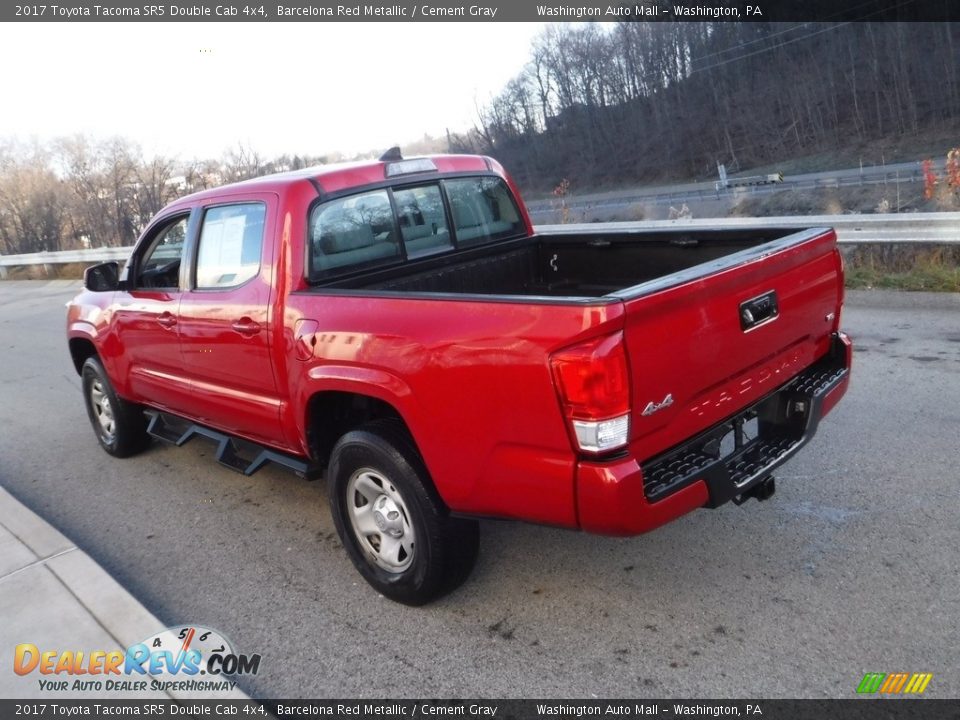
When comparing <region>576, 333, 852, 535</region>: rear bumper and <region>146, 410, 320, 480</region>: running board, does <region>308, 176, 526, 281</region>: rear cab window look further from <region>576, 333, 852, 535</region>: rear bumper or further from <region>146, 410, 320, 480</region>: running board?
<region>576, 333, 852, 535</region>: rear bumper

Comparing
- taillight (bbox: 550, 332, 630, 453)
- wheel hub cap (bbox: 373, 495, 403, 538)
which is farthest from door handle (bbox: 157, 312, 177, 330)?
taillight (bbox: 550, 332, 630, 453)

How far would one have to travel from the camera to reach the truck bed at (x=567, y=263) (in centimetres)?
413

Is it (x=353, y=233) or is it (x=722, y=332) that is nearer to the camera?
(x=722, y=332)

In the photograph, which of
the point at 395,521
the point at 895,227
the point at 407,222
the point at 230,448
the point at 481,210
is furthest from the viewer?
the point at 895,227

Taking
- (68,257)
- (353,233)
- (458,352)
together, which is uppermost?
(68,257)

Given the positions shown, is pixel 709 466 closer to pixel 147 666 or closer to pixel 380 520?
pixel 380 520

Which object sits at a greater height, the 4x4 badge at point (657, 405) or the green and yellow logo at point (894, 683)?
the 4x4 badge at point (657, 405)

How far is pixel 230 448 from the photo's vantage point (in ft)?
15.1

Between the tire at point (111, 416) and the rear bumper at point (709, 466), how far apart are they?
4155 millimetres

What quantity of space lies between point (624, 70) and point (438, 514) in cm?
7193

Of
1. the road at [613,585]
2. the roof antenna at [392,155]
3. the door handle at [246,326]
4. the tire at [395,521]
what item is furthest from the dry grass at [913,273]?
the door handle at [246,326]

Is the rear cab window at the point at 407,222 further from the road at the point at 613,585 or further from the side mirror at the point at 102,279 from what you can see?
the side mirror at the point at 102,279

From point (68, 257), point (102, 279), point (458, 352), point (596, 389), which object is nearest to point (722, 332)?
point (596, 389)

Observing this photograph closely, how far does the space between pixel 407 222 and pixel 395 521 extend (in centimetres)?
174
